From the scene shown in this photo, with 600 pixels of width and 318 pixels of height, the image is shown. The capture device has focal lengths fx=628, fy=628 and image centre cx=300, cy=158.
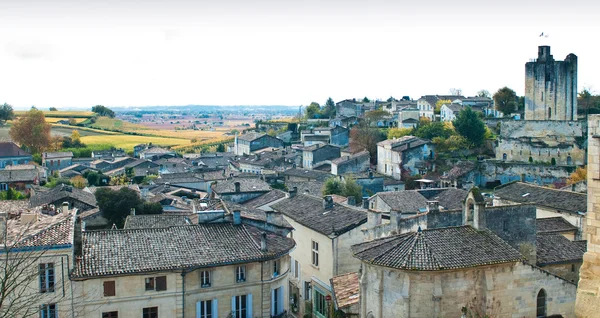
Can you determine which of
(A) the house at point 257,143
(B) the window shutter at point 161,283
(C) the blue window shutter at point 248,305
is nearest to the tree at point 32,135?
(A) the house at point 257,143

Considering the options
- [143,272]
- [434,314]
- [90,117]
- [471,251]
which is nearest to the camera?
[434,314]

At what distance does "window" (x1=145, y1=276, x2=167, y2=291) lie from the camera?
23453mm

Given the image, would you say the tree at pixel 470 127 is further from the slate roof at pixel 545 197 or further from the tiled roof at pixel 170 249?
the tiled roof at pixel 170 249

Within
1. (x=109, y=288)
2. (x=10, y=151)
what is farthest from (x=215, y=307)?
(x=10, y=151)

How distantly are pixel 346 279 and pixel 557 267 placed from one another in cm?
860

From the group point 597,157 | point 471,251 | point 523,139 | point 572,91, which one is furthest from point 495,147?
point 597,157

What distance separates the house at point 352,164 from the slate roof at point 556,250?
44.1 meters

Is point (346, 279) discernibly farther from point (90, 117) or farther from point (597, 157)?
point (90, 117)

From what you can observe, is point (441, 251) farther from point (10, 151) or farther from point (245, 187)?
point (10, 151)

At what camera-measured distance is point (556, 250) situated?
86.6 feet

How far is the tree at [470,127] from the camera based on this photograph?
243 feet

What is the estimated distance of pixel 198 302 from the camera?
2395 centimetres

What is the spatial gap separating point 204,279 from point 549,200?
23854 millimetres

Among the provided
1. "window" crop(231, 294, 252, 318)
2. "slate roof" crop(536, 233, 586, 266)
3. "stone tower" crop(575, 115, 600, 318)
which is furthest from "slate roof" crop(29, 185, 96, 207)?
"stone tower" crop(575, 115, 600, 318)
